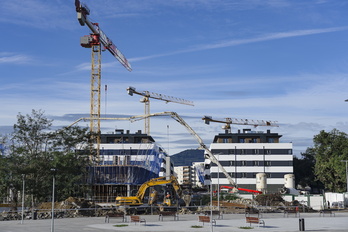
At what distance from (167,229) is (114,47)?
362ft

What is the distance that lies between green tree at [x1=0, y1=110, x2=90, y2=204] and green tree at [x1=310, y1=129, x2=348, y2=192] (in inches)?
1967

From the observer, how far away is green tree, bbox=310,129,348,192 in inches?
3593

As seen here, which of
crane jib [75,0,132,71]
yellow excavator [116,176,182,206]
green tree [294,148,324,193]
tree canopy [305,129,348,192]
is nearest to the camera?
yellow excavator [116,176,182,206]

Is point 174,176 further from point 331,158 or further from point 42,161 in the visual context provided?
point 331,158

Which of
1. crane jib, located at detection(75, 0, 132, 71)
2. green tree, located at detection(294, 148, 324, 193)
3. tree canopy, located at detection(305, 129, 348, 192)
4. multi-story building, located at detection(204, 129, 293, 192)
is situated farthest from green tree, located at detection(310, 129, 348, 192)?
crane jib, located at detection(75, 0, 132, 71)

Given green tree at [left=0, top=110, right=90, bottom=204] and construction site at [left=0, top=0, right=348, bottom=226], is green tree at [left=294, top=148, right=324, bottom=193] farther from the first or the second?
green tree at [left=0, top=110, right=90, bottom=204]

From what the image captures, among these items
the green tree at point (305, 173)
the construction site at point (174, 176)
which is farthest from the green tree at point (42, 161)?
the green tree at point (305, 173)

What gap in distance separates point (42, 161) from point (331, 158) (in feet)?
191

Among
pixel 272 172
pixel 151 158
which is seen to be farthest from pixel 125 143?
pixel 272 172

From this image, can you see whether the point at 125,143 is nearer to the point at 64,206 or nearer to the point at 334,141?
the point at 334,141

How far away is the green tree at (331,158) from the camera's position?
91250 millimetres

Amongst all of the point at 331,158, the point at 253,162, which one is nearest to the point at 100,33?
the point at 253,162

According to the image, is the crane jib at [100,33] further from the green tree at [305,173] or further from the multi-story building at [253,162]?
the green tree at [305,173]

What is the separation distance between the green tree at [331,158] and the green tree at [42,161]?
164 feet
